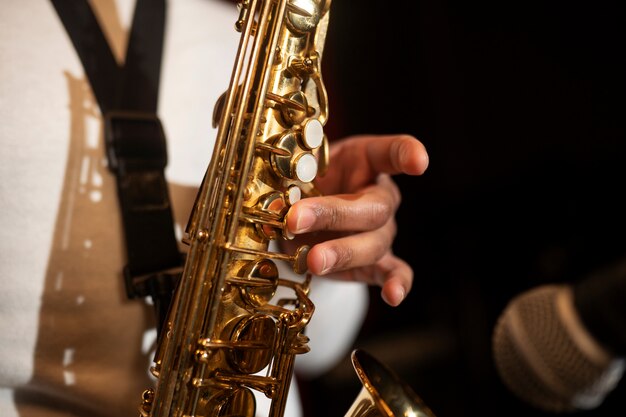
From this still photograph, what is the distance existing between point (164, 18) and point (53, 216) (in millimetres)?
410

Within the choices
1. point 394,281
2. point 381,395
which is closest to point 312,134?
point 394,281

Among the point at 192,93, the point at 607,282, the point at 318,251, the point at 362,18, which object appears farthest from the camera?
the point at 362,18

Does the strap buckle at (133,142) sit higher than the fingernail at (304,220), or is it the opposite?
the strap buckle at (133,142)

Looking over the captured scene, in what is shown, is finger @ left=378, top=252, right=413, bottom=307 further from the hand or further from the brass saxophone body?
the brass saxophone body

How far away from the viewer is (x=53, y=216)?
0.69m

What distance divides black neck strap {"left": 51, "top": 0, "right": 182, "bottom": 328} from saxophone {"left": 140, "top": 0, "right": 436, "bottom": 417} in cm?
15

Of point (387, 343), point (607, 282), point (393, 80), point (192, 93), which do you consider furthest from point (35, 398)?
point (393, 80)

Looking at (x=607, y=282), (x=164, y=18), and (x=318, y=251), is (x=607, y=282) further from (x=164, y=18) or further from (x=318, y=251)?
(x=164, y=18)

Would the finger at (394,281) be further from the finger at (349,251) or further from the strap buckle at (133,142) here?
the strap buckle at (133,142)

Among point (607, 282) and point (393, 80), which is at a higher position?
point (393, 80)

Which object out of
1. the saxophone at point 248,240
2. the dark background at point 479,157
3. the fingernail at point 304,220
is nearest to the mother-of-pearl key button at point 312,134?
the saxophone at point 248,240

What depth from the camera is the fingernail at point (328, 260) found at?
60cm

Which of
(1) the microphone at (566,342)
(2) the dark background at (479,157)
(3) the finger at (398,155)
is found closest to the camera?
(3) the finger at (398,155)

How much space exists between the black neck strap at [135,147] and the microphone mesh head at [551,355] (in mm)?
788
